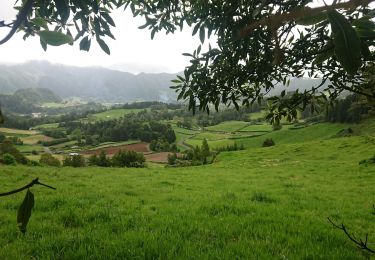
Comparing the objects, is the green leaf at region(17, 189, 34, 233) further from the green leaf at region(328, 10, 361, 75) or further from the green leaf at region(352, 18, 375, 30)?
the green leaf at region(352, 18, 375, 30)

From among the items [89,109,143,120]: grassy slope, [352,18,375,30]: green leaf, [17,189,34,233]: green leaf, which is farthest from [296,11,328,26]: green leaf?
[89,109,143,120]: grassy slope

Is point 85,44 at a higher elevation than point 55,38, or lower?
higher

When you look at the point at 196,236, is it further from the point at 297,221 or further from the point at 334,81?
the point at 334,81

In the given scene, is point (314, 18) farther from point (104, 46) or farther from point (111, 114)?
point (111, 114)

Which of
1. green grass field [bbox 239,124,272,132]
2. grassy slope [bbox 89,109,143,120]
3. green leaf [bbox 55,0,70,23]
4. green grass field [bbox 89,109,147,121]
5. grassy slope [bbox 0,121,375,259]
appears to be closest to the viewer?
green leaf [bbox 55,0,70,23]

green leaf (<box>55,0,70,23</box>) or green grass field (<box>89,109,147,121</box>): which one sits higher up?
green leaf (<box>55,0,70,23</box>)

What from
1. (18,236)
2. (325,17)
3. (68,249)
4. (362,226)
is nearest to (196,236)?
(68,249)

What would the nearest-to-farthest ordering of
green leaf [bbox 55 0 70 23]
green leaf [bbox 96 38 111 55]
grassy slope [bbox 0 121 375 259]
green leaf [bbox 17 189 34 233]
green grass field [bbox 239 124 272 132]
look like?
1. green leaf [bbox 17 189 34 233]
2. green leaf [bbox 55 0 70 23]
3. green leaf [bbox 96 38 111 55]
4. grassy slope [bbox 0 121 375 259]
5. green grass field [bbox 239 124 272 132]

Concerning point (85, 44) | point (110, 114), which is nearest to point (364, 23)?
point (85, 44)

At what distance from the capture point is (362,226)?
861 cm

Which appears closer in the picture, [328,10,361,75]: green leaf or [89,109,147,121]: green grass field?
[328,10,361,75]: green leaf

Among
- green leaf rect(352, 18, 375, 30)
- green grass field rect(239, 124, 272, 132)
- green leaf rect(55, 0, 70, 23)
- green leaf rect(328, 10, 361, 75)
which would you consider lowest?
green grass field rect(239, 124, 272, 132)

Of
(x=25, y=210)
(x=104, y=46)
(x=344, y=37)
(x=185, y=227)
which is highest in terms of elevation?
(x=104, y=46)

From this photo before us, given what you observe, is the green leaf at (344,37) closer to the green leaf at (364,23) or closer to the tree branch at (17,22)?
the green leaf at (364,23)
